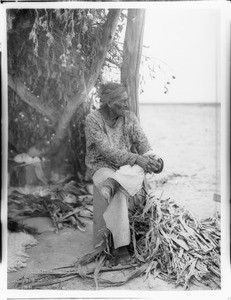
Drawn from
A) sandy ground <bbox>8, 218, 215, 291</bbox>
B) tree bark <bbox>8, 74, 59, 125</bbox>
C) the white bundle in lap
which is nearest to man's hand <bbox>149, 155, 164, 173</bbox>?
sandy ground <bbox>8, 218, 215, 291</bbox>

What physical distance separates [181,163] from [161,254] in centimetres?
62

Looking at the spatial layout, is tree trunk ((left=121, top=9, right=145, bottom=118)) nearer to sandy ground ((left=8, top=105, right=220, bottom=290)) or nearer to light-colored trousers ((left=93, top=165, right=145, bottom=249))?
sandy ground ((left=8, top=105, right=220, bottom=290))

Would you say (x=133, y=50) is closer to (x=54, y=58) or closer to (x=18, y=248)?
(x=54, y=58)

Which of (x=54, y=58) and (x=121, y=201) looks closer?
(x=121, y=201)

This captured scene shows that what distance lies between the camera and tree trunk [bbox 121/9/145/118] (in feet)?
9.12

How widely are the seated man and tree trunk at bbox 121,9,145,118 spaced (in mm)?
69

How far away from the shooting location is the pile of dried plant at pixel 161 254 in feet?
8.93

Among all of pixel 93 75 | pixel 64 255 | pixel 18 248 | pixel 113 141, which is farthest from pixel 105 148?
pixel 18 248

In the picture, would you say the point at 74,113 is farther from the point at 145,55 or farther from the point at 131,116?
the point at 145,55

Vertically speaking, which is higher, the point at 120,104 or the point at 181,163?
the point at 120,104

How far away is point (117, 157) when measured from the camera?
274cm

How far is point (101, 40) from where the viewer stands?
282cm

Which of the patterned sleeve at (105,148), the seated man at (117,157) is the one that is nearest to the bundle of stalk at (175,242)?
the seated man at (117,157)

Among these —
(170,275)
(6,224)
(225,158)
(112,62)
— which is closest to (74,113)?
(112,62)
